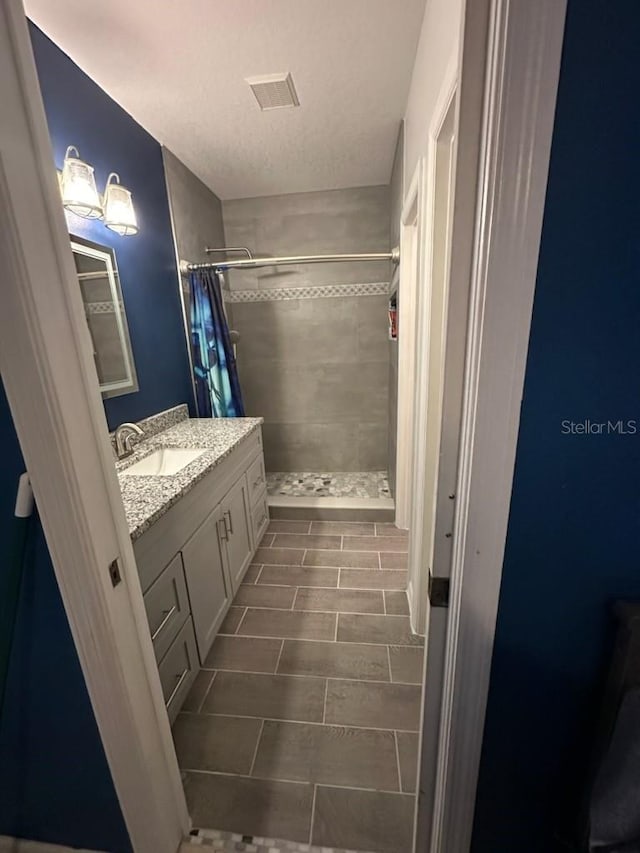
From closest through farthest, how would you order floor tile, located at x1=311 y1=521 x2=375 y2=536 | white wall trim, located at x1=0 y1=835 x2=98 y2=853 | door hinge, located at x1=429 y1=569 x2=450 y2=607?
1. door hinge, located at x1=429 y1=569 x2=450 y2=607
2. white wall trim, located at x1=0 y1=835 x2=98 y2=853
3. floor tile, located at x1=311 y1=521 x2=375 y2=536

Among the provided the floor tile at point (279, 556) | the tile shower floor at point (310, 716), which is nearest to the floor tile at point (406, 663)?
the tile shower floor at point (310, 716)

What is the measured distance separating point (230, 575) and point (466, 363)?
1792 mm

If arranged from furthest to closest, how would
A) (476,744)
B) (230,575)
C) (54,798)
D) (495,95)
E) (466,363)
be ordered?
(230,575)
(54,798)
(476,744)
(466,363)
(495,95)

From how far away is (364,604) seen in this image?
194cm

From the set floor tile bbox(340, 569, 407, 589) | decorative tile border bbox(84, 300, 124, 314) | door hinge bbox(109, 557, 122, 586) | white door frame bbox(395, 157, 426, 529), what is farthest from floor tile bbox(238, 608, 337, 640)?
decorative tile border bbox(84, 300, 124, 314)

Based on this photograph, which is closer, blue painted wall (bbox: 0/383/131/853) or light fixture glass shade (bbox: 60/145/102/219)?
blue painted wall (bbox: 0/383/131/853)

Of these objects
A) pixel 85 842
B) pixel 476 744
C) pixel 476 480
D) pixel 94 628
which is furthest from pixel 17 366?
pixel 85 842

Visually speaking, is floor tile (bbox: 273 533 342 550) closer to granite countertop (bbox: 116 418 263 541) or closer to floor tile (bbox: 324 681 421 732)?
granite countertop (bbox: 116 418 263 541)

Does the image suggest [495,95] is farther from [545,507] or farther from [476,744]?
[476,744]

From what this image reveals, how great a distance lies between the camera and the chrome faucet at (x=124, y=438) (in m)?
1.75

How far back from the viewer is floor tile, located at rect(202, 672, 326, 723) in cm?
141

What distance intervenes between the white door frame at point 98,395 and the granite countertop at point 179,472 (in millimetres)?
389

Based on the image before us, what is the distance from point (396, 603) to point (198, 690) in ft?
3.42

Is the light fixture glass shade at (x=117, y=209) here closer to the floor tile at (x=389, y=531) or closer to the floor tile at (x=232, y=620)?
the floor tile at (x=232, y=620)
